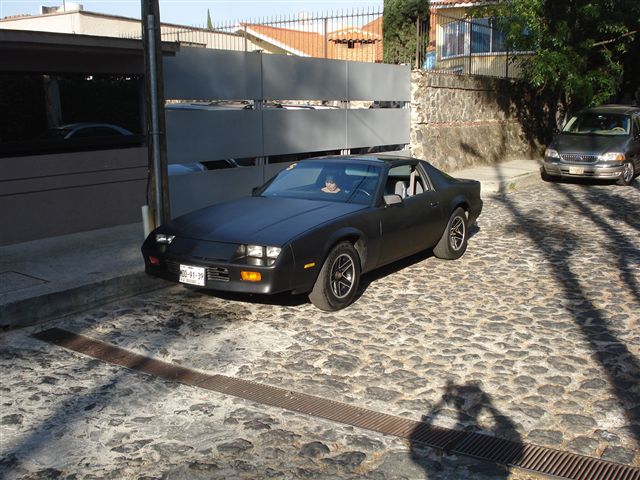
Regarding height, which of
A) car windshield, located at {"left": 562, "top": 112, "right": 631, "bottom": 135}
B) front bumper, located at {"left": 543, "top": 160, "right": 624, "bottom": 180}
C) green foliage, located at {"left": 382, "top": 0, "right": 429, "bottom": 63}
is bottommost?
front bumper, located at {"left": 543, "top": 160, "right": 624, "bottom": 180}

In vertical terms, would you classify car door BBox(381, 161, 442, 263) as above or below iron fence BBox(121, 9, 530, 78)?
below

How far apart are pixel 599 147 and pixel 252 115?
8.04 meters

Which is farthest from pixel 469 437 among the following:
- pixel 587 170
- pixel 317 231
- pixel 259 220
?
pixel 587 170

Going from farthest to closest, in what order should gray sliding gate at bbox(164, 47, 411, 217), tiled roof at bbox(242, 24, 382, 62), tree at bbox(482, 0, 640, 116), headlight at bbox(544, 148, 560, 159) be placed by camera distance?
Result: 1. tree at bbox(482, 0, 640, 116)
2. tiled roof at bbox(242, 24, 382, 62)
3. headlight at bbox(544, 148, 560, 159)
4. gray sliding gate at bbox(164, 47, 411, 217)

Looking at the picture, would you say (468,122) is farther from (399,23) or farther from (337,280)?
(337,280)

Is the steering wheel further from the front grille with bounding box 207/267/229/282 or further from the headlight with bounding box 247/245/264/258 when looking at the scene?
the front grille with bounding box 207/267/229/282

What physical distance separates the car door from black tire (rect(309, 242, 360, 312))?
0.63 meters

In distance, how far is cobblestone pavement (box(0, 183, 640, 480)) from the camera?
4.14 m

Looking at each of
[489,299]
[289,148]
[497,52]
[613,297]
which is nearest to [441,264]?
[489,299]

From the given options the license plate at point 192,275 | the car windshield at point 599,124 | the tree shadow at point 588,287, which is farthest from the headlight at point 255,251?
the car windshield at point 599,124

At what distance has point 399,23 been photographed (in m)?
25.7

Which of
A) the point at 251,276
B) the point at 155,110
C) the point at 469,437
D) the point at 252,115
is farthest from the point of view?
the point at 252,115

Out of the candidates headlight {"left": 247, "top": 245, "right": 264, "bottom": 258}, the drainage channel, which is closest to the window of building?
headlight {"left": 247, "top": 245, "right": 264, "bottom": 258}

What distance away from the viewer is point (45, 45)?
8.60 metres
